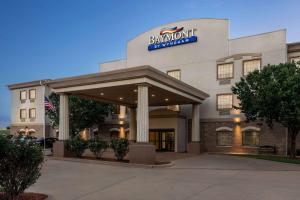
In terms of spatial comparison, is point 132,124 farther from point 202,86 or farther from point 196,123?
point 202,86

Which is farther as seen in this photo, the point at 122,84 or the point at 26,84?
the point at 26,84

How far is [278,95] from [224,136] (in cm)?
1012

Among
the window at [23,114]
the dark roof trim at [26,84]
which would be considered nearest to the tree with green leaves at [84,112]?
the dark roof trim at [26,84]

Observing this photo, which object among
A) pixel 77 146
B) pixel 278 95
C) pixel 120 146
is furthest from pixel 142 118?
pixel 278 95

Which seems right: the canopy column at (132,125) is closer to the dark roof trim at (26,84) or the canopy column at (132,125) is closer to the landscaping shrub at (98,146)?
the landscaping shrub at (98,146)

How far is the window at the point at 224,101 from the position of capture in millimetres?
31284

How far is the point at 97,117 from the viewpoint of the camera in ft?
123

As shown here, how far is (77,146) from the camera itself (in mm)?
23453

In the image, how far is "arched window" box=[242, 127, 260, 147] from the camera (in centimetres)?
2972

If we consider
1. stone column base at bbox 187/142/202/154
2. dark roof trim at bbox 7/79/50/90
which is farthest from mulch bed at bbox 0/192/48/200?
dark roof trim at bbox 7/79/50/90

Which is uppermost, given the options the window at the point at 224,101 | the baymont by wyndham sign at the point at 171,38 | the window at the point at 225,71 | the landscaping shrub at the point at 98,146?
the baymont by wyndham sign at the point at 171,38

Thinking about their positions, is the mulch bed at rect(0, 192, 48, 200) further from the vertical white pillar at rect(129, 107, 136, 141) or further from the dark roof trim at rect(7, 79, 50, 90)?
the dark roof trim at rect(7, 79, 50, 90)

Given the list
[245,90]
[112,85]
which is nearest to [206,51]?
[245,90]

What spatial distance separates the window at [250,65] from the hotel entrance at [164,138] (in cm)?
923
